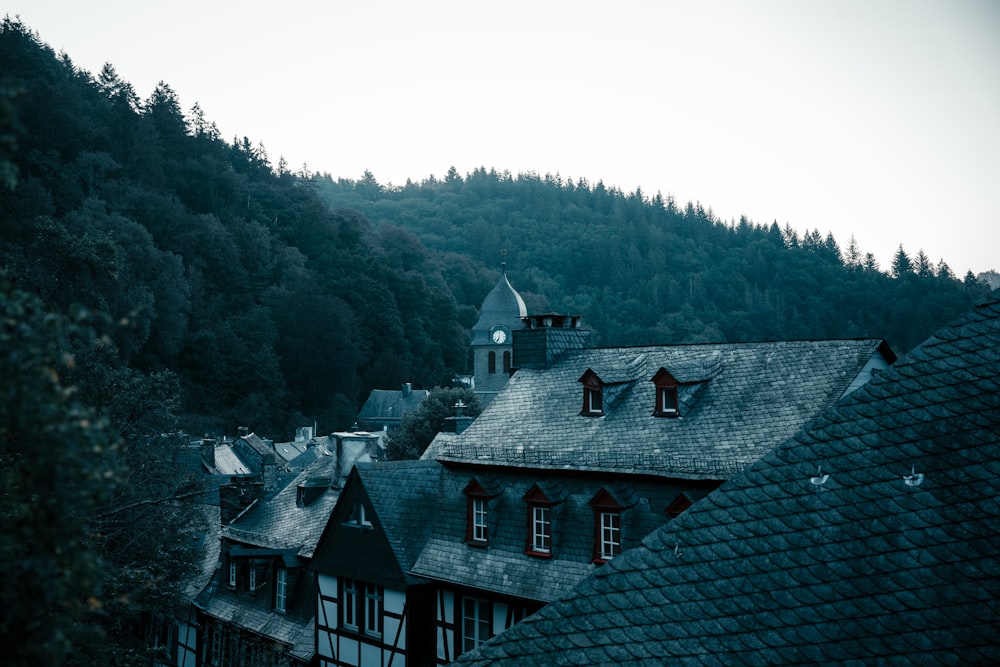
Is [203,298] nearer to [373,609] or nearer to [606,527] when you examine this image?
[373,609]

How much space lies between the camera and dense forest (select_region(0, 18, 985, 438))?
49.1m

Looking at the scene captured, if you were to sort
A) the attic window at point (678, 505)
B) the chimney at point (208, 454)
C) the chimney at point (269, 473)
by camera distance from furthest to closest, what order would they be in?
the chimney at point (208, 454) → the chimney at point (269, 473) → the attic window at point (678, 505)

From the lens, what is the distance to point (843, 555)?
5.61 m

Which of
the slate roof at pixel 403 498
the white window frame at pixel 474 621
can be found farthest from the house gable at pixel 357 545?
the white window frame at pixel 474 621

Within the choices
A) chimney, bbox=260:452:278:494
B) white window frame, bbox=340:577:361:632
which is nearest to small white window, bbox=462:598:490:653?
white window frame, bbox=340:577:361:632

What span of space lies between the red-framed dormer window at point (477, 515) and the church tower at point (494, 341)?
5593cm

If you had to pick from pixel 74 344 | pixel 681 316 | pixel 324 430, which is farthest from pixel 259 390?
pixel 681 316

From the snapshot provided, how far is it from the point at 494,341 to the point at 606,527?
60.2m

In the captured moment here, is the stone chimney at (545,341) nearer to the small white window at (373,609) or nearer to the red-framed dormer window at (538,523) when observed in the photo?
the red-framed dormer window at (538,523)

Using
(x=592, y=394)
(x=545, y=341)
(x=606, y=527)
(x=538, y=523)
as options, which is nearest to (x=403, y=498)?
(x=538, y=523)

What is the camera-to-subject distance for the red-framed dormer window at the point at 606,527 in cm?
Result: 1634

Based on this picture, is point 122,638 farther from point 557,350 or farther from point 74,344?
point 557,350

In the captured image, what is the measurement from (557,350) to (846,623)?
1633cm

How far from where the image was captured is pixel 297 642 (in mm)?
21797
